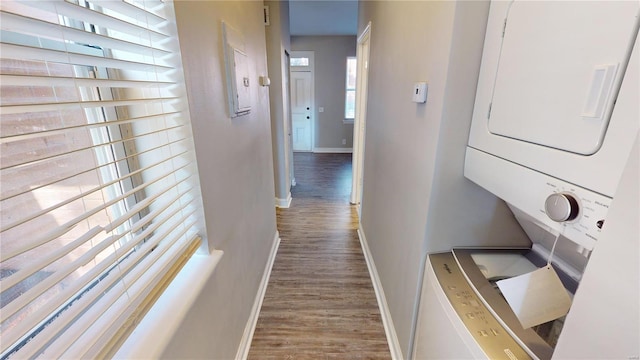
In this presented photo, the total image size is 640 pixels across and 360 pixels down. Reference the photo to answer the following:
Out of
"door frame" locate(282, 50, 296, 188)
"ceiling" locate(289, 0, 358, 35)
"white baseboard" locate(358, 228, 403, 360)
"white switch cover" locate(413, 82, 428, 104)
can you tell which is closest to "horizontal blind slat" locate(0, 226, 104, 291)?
"white switch cover" locate(413, 82, 428, 104)

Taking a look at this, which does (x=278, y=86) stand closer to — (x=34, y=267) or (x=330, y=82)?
(x=34, y=267)

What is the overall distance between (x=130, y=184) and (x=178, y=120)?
25cm

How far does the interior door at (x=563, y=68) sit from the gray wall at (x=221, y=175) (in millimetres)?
1003

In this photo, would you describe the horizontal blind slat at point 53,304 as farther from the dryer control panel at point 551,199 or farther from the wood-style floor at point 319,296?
the wood-style floor at point 319,296

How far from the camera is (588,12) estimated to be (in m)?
0.55

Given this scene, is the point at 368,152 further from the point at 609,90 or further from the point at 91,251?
the point at 91,251

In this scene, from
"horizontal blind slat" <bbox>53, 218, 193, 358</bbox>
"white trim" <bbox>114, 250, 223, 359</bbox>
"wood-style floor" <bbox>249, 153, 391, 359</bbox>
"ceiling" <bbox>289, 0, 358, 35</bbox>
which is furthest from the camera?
"ceiling" <bbox>289, 0, 358, 35</bbox>

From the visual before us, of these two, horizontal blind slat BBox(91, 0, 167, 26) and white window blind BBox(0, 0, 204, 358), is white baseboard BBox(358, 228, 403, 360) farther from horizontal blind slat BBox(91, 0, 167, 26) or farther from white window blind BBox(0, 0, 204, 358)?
horizontal blind slat BBox(91, 0, 167, 26)

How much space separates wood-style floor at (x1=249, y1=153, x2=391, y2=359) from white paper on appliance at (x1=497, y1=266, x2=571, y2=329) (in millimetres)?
1059

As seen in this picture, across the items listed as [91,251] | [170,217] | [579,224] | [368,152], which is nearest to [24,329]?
[91,251]

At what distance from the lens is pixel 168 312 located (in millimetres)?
799

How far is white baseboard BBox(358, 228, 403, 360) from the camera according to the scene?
5.21 feet

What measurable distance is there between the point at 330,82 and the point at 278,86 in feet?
11.7

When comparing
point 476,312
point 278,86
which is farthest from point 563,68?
point 278,86
